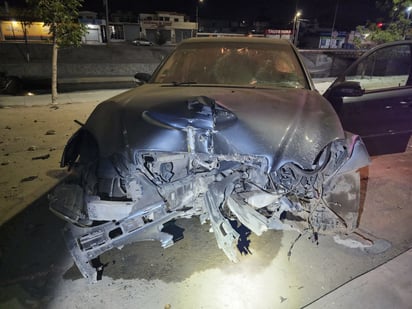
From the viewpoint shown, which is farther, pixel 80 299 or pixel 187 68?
pixel 187 68

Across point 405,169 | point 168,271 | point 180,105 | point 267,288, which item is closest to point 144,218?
point 168,271

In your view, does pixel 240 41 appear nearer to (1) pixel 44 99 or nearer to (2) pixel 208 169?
(2) pixel 208 169

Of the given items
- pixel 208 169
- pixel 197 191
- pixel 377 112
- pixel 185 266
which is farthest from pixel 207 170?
pixel 377 112

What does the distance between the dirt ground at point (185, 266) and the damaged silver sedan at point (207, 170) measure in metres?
0.31

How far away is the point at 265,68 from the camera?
11.3 ft

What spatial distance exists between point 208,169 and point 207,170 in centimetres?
2

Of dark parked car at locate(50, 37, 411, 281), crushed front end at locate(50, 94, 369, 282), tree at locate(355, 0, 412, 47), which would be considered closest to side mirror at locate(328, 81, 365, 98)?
dark parked car at locate(50, 37, 411, 281)

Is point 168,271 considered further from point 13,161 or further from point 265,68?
point 13,161

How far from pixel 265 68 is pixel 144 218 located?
2.31 m

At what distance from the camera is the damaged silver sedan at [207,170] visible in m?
2.19

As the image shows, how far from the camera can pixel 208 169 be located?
238 centimetres

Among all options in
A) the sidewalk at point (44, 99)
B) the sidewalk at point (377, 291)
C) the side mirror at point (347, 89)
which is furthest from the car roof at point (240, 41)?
the sidewalk at point (44, 99)

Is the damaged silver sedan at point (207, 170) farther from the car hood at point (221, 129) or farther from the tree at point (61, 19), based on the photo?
the tree at point (61, 19)

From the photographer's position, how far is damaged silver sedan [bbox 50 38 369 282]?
219cm
